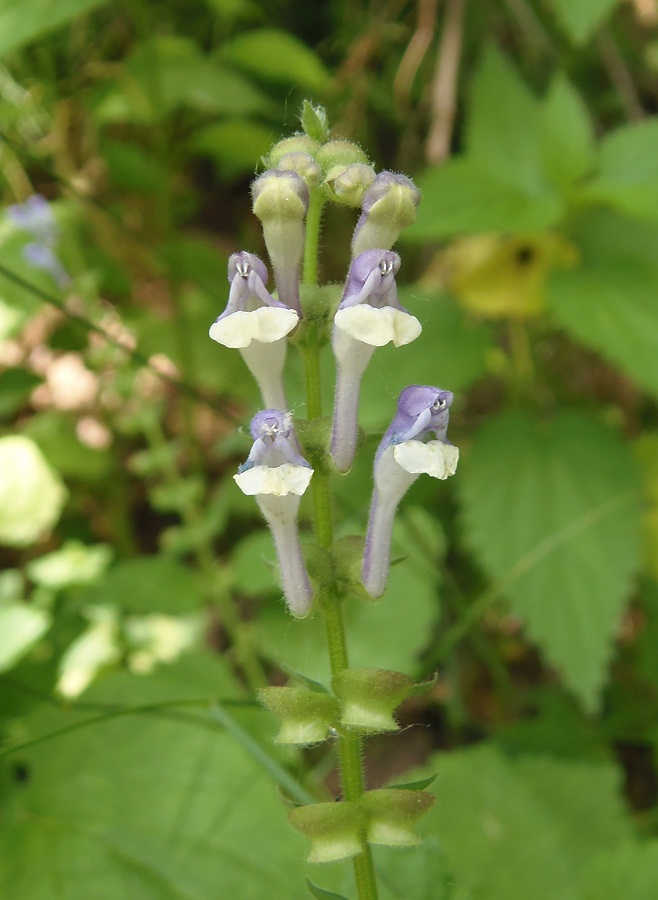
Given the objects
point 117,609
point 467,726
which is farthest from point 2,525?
point 467,726

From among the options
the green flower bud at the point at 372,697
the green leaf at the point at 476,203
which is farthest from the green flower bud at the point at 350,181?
the green leaf at the point at 476,203

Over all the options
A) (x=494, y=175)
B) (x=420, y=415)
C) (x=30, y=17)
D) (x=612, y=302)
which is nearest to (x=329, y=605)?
(x=420, y=415)

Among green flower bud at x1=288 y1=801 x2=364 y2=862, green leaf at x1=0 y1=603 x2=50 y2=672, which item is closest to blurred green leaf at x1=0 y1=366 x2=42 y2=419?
green leaf at x1=0 y1=603 x2=50 y2=672

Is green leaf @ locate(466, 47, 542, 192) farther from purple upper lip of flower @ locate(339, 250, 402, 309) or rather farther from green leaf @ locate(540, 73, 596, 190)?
purple upper lip of flower @ locate(339, 250, 402, 309)

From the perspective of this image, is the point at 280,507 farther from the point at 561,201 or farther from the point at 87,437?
the point at 87,437

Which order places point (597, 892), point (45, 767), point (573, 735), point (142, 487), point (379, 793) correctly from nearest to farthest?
point (379, 793), point (597, 892), point (45, 767), point (573, 735), point (142, 487)
